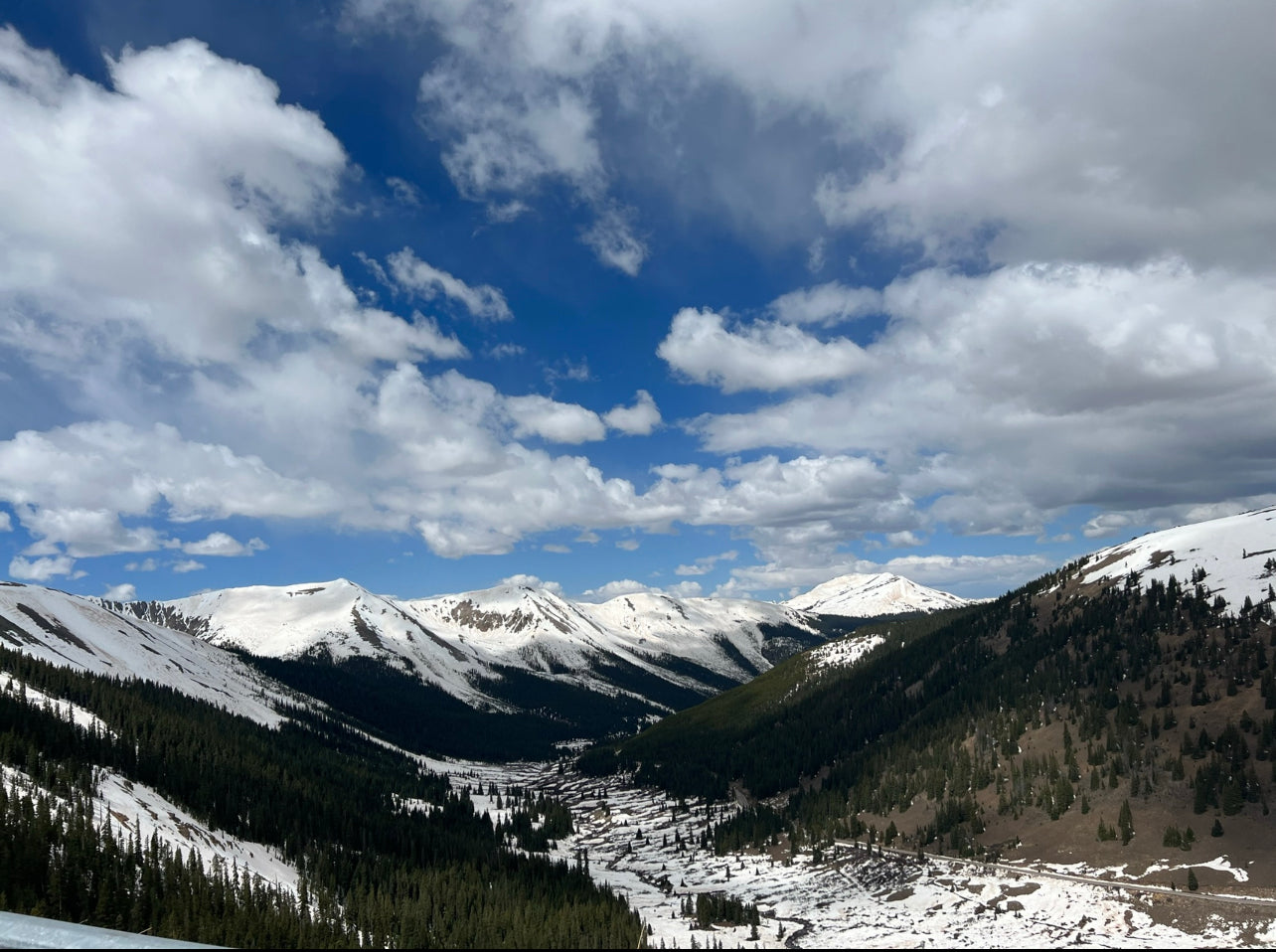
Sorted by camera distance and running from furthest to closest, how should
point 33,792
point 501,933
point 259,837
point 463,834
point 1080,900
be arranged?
point 463,834, point 259,837, point 1080,900, point 501,933, point 33,792

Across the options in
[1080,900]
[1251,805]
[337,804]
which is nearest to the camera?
[1080,900]

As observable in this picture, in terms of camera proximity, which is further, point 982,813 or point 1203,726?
point 982,813

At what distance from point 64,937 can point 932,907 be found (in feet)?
488

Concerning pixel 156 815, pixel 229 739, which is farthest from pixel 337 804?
pixel 156 815

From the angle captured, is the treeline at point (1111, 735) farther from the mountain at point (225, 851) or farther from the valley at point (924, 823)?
the mountain at point (225, 851)

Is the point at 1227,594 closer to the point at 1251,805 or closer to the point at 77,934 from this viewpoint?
the point at 1251,805

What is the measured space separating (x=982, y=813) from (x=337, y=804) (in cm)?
14507

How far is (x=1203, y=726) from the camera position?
14612 cm

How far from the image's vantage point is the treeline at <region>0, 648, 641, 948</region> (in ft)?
335

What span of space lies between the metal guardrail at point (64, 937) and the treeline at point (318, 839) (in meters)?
77.5

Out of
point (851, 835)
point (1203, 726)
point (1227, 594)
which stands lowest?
point (851, 835)

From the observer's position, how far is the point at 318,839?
145750mm

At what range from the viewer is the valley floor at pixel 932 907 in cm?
10469

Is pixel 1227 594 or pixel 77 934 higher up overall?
pixel 1227 594
